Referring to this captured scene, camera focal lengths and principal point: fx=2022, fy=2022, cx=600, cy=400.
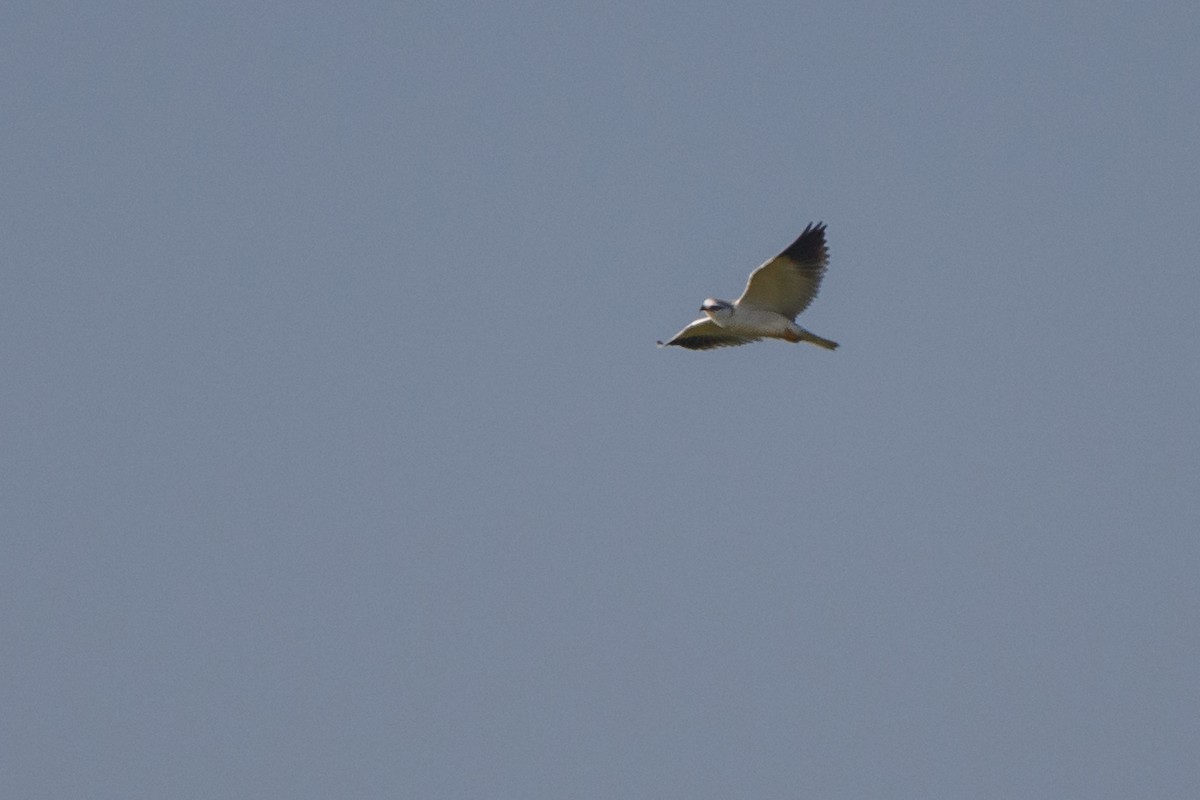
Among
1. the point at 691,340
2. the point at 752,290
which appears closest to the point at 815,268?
the point at 752,290

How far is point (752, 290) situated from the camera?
31906mm

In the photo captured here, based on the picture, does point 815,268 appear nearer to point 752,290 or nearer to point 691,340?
point 752,290

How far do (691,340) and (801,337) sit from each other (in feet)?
9.46

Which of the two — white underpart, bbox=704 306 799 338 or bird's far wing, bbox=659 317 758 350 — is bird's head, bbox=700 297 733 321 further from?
bird's far wing, bbox=659 317 758 350

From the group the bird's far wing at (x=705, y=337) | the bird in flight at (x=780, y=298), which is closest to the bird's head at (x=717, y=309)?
the bird in flight at (x=780, y=298)

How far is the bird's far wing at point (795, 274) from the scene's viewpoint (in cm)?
3139

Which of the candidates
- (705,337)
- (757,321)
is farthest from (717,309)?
(705,337)

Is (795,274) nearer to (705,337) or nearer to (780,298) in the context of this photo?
(780,298)

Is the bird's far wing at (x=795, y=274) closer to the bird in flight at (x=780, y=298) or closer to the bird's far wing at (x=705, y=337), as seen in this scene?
the bird in flight at (x=780, y=298)

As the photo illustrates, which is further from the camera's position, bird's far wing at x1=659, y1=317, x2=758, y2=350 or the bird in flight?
bird's far wing at x1=659, y1=317, x2=758, y2=350

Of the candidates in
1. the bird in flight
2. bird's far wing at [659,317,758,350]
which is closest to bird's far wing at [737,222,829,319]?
the bird in flight

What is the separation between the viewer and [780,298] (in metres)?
32.1

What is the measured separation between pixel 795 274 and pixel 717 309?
151 centimetres

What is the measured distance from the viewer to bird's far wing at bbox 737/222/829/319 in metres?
31.4
